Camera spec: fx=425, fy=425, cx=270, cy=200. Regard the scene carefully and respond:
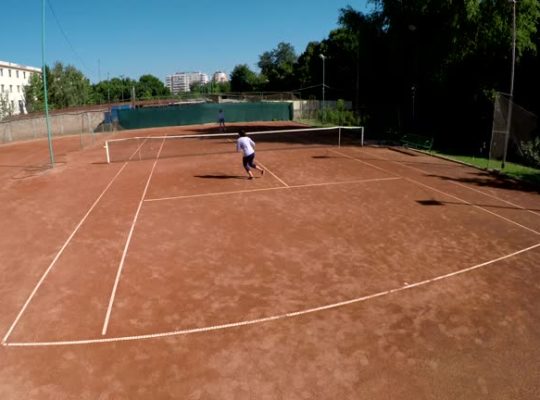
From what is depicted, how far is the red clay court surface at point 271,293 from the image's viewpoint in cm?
546

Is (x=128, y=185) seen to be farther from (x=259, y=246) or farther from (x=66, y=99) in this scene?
(x=66, y=99)

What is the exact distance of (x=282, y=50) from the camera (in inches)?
4919

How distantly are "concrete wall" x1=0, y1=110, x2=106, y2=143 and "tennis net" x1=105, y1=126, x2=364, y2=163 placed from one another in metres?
10.1

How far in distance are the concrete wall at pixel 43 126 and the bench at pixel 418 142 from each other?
25.6 metres

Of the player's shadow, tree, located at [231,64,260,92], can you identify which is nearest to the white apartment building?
tree, located at [231,64,260,92]

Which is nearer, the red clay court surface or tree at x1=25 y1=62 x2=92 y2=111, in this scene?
the red clay court surface

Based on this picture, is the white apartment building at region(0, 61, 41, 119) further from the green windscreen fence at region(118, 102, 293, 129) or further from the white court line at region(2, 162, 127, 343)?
the white court line at region(2, 162, 127, 343)

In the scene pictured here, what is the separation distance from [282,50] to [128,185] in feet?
386

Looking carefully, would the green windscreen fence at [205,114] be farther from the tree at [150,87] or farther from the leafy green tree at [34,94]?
the tree at [150,87]

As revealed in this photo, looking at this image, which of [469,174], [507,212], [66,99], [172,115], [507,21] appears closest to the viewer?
[507,212]

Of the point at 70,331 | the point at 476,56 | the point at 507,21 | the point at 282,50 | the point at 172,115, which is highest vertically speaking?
the point at 282,50

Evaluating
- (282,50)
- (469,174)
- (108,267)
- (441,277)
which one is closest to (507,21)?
(469,174)

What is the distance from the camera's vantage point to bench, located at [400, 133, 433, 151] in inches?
935

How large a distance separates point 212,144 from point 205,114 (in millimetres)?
20426
